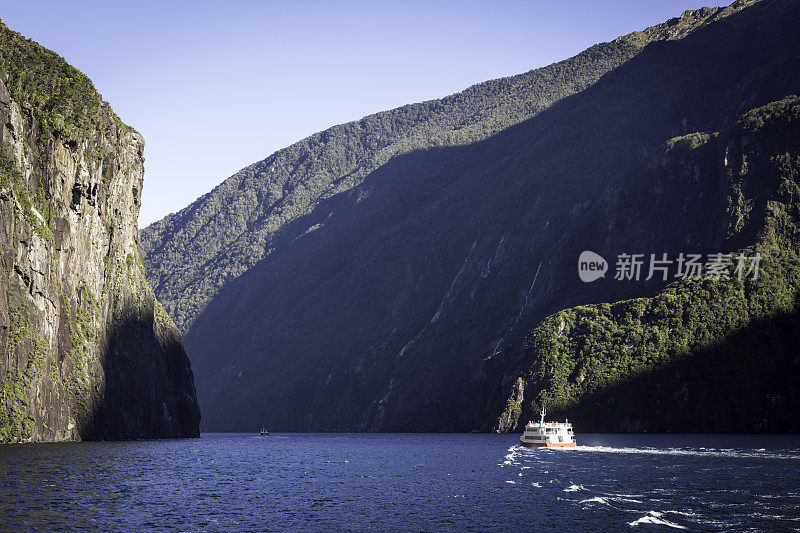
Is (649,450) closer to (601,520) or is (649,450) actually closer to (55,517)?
(601,520)

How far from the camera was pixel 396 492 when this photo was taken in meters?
89.3

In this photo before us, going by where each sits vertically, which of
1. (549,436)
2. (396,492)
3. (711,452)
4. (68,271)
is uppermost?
(68,271)

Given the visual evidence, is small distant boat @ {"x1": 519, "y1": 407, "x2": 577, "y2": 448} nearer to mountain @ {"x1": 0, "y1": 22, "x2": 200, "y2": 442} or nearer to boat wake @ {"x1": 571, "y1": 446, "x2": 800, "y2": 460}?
boat wake @ {"x1": 571, "y1": 446, "x2": 800, "y2": 460}

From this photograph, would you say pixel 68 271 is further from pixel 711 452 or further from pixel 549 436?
pixel 711 452

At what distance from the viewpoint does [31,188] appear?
497 feet

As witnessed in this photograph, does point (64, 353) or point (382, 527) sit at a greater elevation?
point (64, 353)

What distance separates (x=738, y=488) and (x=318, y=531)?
4727cm

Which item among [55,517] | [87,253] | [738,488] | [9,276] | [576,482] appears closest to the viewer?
A: [55,517]

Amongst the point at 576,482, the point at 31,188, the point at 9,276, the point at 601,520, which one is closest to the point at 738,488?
the point at 576,482

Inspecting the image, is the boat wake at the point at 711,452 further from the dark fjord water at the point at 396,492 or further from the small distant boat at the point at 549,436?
the small distant boat at the point at 549,436

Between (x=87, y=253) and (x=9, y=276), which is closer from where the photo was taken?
(x=9, y=276)

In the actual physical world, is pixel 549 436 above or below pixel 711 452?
below

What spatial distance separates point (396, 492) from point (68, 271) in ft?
315

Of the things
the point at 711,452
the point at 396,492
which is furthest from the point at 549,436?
the point at 396,492
